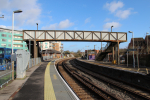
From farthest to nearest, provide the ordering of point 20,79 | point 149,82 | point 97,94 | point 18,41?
point 18,41
point 20,79
point 149,82
point 97,94

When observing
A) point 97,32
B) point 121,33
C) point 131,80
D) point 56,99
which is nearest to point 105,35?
point 97,32

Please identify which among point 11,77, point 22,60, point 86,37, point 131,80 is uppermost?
point 86,37

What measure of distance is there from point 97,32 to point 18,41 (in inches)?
2435

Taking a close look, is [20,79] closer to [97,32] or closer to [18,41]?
[97,32]

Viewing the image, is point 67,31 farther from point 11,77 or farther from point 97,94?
point 97,94

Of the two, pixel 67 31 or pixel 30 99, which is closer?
pixel 30 99

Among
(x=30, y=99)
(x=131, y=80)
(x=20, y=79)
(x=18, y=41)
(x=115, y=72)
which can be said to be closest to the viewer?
(x=30, y=99)

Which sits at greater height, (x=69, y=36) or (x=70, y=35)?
(x=70, y=35)

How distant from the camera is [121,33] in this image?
3009cm

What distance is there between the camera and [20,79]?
460 inches

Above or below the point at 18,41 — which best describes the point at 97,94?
below

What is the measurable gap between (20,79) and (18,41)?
71.5 m

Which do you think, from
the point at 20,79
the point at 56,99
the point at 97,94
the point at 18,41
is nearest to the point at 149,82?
the point at 97,94

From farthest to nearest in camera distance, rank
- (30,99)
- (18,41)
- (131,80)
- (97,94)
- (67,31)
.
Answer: (18,41), (67,31), (131,80), (97,94), (30,99)
